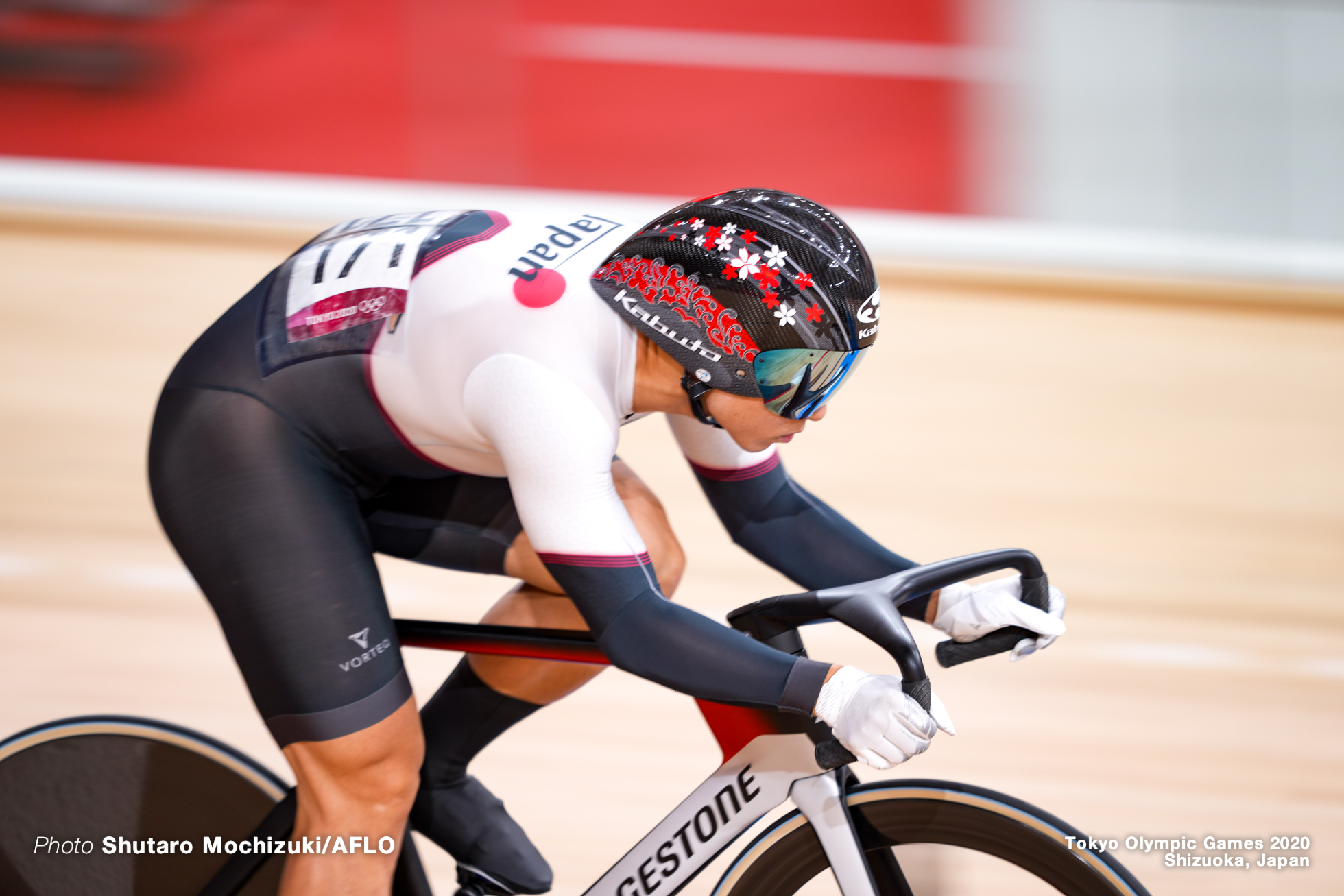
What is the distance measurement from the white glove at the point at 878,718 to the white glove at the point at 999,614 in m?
0.22

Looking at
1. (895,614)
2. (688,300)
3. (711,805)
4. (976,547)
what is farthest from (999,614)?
(976,547)

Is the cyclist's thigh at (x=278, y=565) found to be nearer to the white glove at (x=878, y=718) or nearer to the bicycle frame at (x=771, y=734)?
the bicycle frame at (x=771, y=734)

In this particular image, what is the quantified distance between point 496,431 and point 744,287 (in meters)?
0.35

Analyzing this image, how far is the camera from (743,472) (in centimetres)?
188

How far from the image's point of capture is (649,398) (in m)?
1.64

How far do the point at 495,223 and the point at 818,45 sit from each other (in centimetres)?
674

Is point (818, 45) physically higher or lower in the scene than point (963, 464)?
higher

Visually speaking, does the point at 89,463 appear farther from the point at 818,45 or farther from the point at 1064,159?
the point at 818,45

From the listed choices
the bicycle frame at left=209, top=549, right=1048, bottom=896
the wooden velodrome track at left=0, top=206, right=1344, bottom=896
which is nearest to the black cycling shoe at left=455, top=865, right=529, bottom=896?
the bicycle frame at left=209, top=549, right=1048, bottom=896

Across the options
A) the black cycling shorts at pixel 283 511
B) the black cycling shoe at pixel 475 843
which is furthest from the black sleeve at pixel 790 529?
the black cycling shoe at pixel 475 843

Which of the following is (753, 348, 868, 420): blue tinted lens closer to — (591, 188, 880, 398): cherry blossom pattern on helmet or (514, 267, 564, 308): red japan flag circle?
(591, 188, 880, 398): cherry blossom pattern on helmet

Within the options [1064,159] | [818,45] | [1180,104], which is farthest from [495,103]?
[1180,104]

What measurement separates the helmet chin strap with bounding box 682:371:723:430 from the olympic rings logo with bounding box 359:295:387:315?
407 mm

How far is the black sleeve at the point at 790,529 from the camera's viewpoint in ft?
6.02
